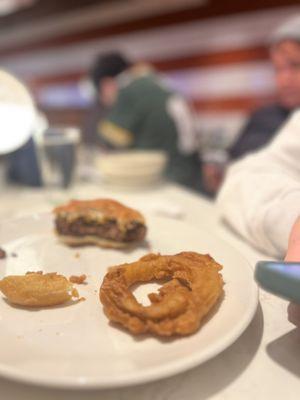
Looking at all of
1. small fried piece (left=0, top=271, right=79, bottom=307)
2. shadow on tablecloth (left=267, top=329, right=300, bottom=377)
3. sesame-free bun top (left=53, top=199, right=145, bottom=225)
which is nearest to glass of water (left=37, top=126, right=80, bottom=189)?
sesame-free bun top (left=53, top=199, right=145, bottom=225)

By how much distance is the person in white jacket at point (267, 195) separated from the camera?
1.02m

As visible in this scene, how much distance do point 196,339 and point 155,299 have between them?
116 millimetres

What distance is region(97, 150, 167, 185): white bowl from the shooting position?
5.91ft

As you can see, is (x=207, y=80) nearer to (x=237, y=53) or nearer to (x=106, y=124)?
(x=237, y=53)

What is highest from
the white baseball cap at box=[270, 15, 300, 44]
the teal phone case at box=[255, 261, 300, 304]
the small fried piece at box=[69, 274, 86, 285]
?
the white baseball cap at box=[270, 15, 300, 44]

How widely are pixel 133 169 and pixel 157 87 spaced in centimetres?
181

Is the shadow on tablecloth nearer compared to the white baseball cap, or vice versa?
the shadow on tablecloth

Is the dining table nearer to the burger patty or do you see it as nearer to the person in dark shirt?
the burger patty

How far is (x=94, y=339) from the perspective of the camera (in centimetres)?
64

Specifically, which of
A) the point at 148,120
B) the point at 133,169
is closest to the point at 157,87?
the point at 148,120

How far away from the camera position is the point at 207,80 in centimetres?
481

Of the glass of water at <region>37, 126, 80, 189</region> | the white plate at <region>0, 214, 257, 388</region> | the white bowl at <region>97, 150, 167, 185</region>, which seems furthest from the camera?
the white bowl at <region>97, 150, 167, 185</region>

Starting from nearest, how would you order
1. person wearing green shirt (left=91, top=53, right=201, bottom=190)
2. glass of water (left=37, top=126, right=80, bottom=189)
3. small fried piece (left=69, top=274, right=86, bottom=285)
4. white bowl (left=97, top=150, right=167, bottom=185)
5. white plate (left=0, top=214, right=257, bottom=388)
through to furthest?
white plate (left=0, top=214, right=257, bottom=388) < small fried piece (left=69, top=274, right=86, bottom=285) < glass of water (left=37, top=126, right=80, bottom=189) < white bowl (left=97, top=150, right=167, bottom=185) < person wearing green shirt (left=91, top=53, right=201, bottom=190)

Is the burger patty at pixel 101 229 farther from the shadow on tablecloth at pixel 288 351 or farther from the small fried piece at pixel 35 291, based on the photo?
the shadow on tablecloth at pixel 288 351
